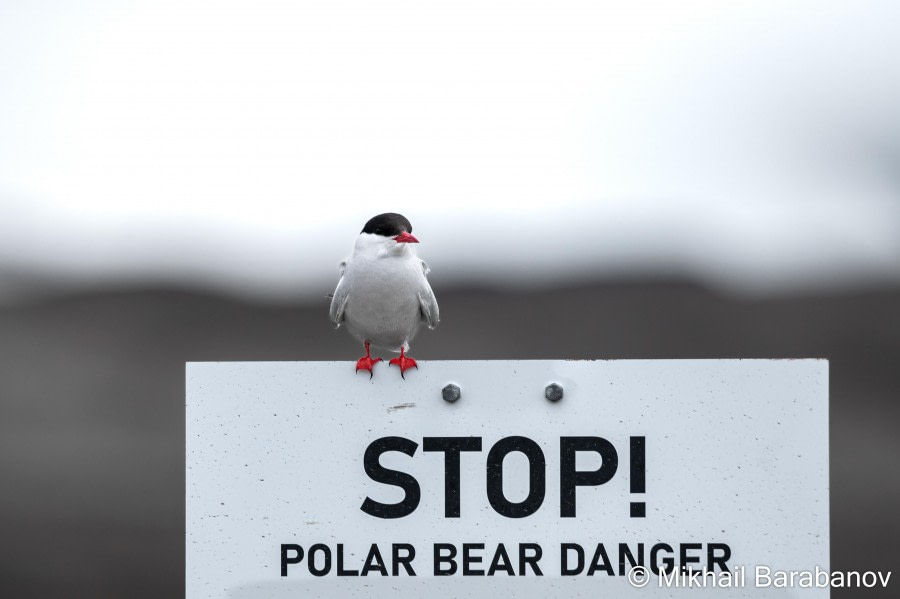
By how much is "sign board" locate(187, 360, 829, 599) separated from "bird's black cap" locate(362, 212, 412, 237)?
1025 millimetres

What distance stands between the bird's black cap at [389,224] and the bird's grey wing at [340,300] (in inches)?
8.3

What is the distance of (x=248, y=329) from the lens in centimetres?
1894

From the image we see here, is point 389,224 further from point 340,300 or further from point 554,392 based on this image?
point 554,392

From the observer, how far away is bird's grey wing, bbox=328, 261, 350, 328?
153 inches

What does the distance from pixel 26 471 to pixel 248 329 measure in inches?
168

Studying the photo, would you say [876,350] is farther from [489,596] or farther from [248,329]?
[489,596]

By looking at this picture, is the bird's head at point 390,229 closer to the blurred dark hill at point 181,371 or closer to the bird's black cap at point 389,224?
the bird's black cap at point 389,224

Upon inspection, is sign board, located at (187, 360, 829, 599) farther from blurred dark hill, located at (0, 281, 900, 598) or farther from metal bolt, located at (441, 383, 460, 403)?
blurred dark hill, located at (0, 281, 900, 598)

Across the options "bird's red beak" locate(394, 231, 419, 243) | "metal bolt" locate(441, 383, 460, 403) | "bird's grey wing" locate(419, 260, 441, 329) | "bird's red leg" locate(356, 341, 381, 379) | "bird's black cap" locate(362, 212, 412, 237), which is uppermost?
"bird's black cap" locate(362, 212, 412, 237)

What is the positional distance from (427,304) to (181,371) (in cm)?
1651

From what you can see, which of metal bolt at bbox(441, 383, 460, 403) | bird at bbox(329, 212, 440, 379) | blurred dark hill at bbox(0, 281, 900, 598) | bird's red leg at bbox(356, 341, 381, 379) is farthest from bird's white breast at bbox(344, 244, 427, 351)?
blurred dark hill at bbox(0, 281, 900, 598)

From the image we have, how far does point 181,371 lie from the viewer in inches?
774

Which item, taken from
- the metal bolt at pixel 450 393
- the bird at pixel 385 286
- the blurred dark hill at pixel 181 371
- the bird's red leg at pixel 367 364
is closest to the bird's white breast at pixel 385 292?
the bird at pixel 385 286

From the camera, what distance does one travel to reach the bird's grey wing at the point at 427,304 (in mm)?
3875
